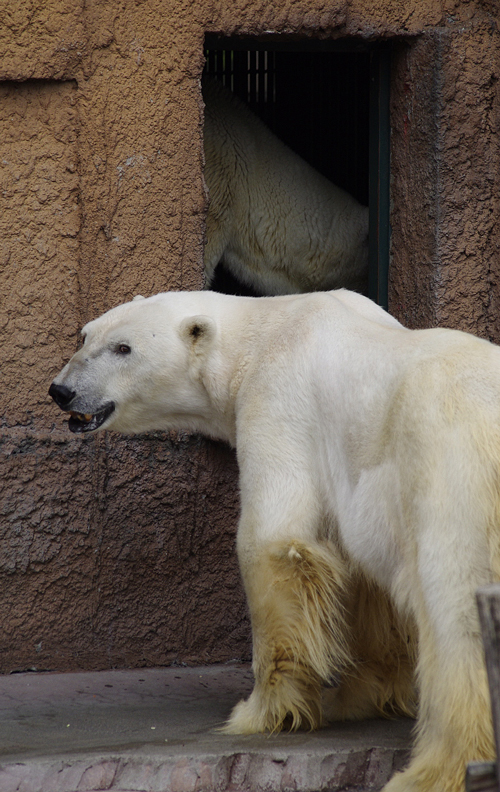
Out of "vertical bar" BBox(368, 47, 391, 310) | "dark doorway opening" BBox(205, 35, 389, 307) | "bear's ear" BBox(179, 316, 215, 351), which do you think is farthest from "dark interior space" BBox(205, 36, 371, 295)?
"bear's ear" BBox(179, 316, 215, 351)

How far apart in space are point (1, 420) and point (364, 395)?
1625 mm

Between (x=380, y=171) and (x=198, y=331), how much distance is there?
142cm

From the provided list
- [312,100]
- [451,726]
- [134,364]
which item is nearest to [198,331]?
[134,364]

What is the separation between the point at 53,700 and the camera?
3.24 meters

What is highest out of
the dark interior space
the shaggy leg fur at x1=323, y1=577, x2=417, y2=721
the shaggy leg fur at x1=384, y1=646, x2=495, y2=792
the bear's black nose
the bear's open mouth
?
the dark interior space

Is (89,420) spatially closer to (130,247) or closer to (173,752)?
(130,247)

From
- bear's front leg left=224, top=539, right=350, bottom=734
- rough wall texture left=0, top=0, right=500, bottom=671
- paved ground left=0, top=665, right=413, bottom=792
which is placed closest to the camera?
paved ground left=0, top=665, right=413, bottom=792

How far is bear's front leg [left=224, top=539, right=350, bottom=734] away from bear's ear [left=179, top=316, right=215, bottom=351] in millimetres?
646

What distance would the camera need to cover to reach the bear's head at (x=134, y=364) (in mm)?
2898

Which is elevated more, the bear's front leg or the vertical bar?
the vertical bar

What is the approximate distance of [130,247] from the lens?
3545 mm

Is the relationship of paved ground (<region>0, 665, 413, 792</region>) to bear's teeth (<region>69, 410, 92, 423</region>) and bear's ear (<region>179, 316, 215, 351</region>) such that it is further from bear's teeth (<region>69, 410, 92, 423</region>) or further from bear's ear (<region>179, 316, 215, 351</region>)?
bear's ear (<region>179, 316, 215, 351</region>)

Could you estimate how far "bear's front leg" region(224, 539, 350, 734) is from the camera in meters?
2.59

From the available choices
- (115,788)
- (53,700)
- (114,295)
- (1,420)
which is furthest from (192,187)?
(115,788)
